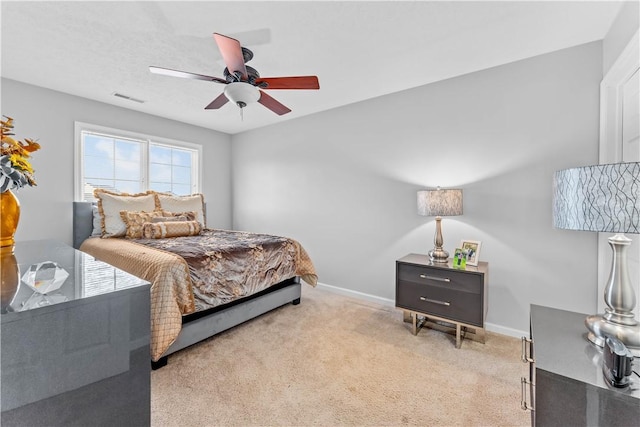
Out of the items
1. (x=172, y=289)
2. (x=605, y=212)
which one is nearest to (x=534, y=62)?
(x=605, y=212)

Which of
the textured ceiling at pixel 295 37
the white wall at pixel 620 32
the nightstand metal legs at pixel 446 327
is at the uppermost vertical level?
the textured ceiling at pixel 295 37

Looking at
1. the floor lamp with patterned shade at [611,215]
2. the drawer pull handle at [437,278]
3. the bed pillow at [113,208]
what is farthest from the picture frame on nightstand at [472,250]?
the bed pillow at [113,208]

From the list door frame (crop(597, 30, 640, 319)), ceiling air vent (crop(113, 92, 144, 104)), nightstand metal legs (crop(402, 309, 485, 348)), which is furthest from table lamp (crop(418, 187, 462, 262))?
ceiling air vent (crop(113, 92, 144, 104))

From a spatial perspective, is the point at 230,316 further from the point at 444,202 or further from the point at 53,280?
the point at 444,202

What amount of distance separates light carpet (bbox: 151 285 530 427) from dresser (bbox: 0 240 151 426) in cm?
97

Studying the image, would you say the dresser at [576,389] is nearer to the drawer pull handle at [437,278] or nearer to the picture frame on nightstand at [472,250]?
the drawer pull handle at [437,278]

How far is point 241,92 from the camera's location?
6.84ft

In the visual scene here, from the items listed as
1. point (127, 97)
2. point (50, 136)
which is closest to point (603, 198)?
point (127, 97)

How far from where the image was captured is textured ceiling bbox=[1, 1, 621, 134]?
1817 millimetres

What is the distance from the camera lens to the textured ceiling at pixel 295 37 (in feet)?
5.96

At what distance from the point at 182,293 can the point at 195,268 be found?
0.22 metres

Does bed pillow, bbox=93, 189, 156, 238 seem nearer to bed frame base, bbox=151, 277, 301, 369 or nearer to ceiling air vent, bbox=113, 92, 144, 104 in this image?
ceiling air vent, bbox=113, 92, 144, 104

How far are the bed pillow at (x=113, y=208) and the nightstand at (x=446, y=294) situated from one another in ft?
10.3

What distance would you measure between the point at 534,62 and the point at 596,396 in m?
2.59
